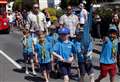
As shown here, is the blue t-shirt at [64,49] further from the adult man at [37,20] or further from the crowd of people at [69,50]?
the adult man at [37,20]

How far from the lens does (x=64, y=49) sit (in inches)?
396

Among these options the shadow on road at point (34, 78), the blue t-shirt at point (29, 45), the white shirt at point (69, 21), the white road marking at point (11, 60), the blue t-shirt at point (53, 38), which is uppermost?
the white shirt at point (69, 21)

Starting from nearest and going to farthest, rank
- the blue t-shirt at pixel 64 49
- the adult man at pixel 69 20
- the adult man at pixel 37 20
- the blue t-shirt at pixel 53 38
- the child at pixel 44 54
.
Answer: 1. the blue t-shirt at pixel 64 49
2. the child at pixel 44 54
3. the blue t-shirt at pixel 53 38
4. the adult man at pixel 69 20
5. the adult man at pixel 37 20

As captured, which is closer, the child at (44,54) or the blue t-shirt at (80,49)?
the blue t-shirt at (80,49)

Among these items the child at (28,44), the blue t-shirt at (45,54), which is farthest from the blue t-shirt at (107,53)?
the child at (28,44)

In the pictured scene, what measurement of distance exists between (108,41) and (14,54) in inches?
389

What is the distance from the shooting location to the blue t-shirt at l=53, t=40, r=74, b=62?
10.0 metres

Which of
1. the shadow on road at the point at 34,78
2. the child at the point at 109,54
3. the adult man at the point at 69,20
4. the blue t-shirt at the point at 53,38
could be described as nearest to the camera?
the child at the point at 109,54

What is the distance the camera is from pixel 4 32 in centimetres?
3509

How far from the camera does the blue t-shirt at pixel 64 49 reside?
10047mm

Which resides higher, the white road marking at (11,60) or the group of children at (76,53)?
the group of children at (76,53)

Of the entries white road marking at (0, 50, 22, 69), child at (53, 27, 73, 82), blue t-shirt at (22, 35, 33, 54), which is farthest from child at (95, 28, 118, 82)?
white road marking at (0, 50, 22, 69)

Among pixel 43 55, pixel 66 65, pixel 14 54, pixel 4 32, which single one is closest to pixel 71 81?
Result: pixel 43 55

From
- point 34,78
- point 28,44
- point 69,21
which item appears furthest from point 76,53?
point 28,44
